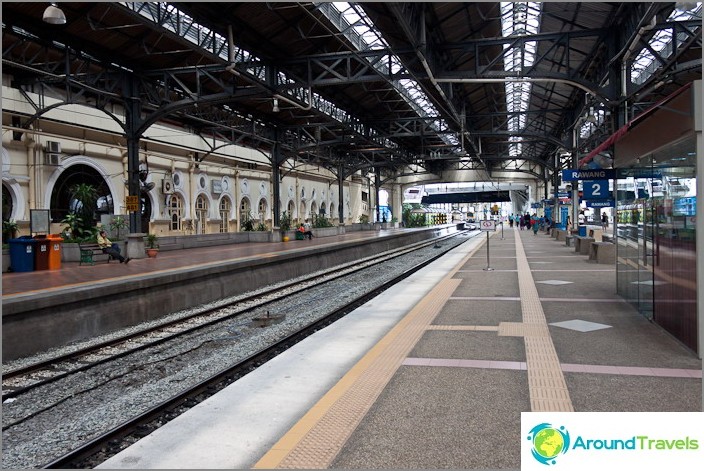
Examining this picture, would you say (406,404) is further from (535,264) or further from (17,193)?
(17,193)

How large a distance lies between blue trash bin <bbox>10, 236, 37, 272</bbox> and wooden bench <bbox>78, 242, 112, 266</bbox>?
1546 millimetres

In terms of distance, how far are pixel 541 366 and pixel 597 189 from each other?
261 inches

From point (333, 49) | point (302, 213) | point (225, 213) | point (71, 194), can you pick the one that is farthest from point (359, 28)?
point (302, 213)

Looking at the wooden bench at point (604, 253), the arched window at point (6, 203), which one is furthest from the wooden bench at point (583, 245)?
the arched window at point (6, 203)

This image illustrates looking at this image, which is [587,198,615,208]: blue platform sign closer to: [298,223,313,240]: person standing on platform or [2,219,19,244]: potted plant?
[2,219,19,244]: potted plant

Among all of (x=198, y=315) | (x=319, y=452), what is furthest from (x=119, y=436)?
(x=198, y=315)

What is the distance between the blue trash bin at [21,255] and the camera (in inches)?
559

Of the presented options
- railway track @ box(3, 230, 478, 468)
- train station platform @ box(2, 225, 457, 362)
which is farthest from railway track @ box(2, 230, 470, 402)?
train station platform @ box(2, 225, 457, 362)

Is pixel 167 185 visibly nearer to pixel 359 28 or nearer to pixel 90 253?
pixel 90 253

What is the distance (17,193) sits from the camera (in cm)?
1892

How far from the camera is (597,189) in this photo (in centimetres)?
1079

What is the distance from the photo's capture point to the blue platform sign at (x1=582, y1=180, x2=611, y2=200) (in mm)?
10741

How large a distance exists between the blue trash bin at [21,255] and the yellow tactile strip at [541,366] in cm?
1290

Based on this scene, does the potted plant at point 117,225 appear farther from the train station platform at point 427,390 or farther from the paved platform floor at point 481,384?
the paved platform floor at point 481,384
